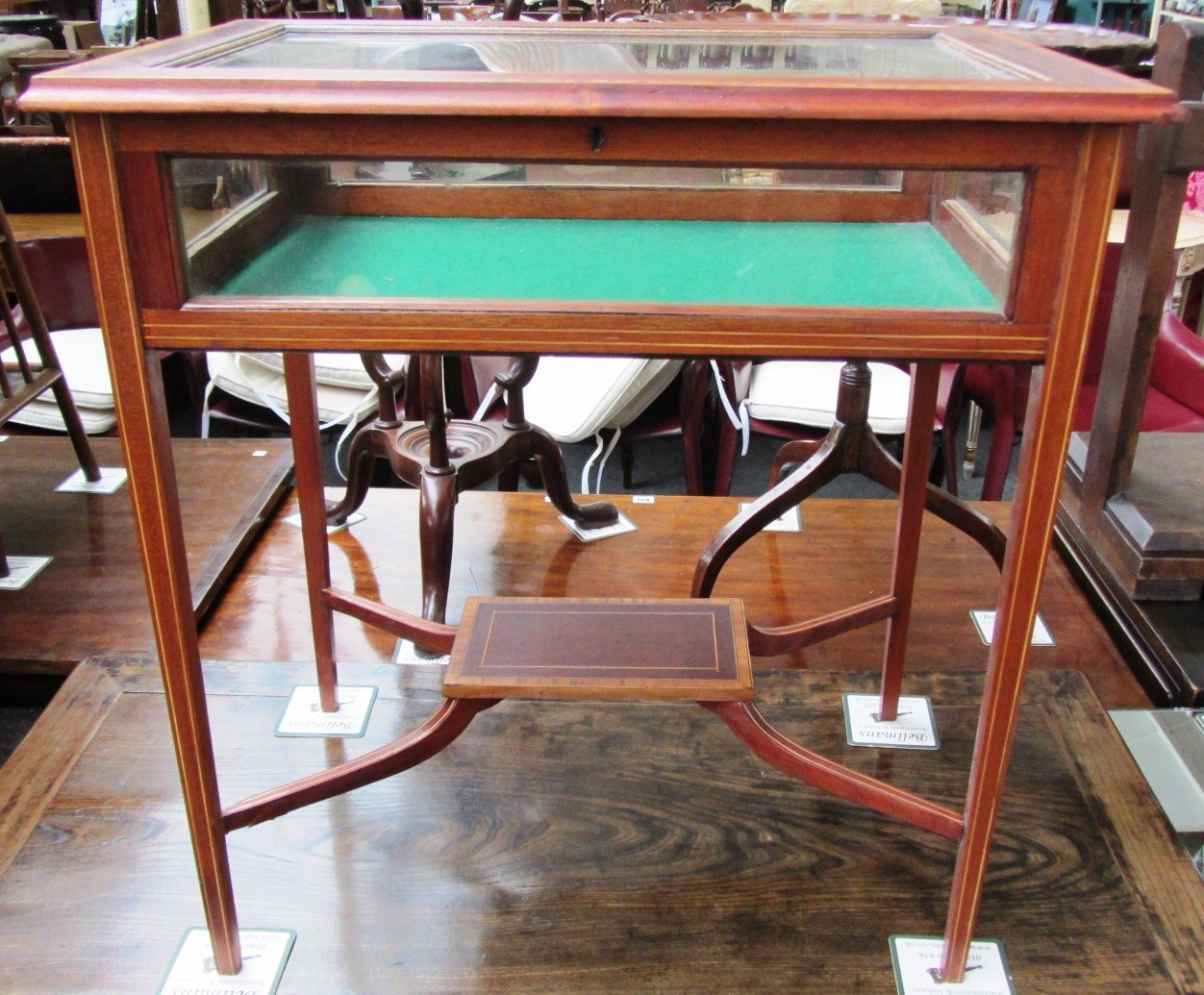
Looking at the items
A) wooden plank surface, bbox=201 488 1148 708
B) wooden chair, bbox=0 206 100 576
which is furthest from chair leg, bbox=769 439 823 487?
wooden chair, bbox=0 206 100 576

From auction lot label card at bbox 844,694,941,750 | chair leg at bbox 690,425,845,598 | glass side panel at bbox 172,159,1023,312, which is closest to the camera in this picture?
glass side panel at bbox 172,159,1023,312

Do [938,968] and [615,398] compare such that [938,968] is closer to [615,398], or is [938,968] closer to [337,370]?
[615,398]

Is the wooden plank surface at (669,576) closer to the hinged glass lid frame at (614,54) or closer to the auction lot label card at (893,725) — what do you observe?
the auction lot label card at (893,725)

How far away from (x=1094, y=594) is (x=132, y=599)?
1.40 metres

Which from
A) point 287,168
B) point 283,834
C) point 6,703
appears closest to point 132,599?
point 6,703

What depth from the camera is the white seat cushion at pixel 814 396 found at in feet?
6.64

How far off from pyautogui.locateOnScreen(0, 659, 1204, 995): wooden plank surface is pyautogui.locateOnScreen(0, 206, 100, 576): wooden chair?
57 cm

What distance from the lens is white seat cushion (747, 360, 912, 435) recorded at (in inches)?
79.7

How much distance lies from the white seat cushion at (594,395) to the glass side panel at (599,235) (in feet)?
3.63

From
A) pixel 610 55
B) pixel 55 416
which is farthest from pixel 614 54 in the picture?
pixel 55 416

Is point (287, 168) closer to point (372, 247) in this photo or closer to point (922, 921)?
point (372, 247)

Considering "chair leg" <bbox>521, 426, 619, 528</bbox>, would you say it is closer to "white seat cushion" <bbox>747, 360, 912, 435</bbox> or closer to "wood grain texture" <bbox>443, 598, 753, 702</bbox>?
"white seat cushion" <bbox>747, 360, 912, 435</bbox>

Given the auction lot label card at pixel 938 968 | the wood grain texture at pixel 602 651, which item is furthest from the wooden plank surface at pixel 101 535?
the auction lot label card at pixel 938 968

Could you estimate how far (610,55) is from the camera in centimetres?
83
